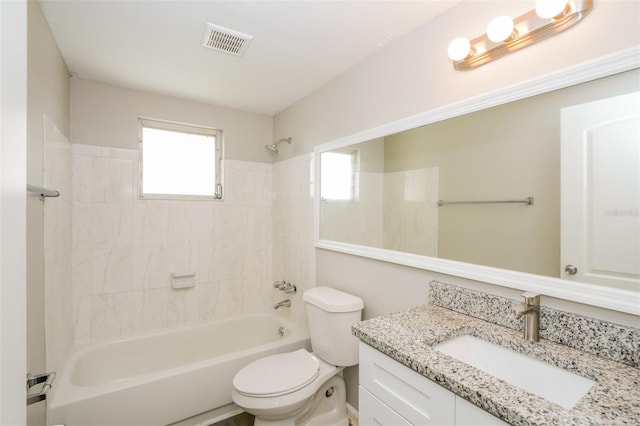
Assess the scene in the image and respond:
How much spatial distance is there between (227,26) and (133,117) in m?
1.33

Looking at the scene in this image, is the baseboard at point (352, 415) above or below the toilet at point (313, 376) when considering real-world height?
below

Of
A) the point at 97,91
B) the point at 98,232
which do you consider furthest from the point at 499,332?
the point at 97,91

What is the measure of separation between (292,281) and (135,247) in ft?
4.35

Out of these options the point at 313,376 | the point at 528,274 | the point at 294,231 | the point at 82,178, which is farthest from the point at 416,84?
the point at 82,178

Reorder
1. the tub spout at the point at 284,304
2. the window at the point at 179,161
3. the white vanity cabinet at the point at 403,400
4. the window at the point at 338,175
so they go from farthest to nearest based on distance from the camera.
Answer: the tub spout at the point at 284,304 → the window at the point at 179,161 → the window at the point at 338,175 → the white vanity cabinet at the point at 403,400

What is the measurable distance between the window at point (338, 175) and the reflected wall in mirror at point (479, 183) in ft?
0.30

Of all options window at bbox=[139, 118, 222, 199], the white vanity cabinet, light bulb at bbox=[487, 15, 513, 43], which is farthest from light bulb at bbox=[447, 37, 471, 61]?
window at bbox=[139, 118, 222, 199]

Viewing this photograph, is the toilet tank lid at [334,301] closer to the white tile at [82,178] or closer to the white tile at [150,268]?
the white tile at [150,268]

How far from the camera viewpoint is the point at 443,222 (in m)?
1.52

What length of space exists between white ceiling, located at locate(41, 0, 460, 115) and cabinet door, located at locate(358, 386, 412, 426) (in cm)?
171

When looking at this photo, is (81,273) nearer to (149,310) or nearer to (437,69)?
(149,310)

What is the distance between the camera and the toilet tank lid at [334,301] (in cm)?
180

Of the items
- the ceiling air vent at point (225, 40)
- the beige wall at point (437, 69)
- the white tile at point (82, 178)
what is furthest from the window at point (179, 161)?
the ceiling air vent at point (225, 40)

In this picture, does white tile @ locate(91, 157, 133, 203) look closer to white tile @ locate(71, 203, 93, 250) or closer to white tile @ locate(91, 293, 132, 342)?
white tile @ locate(71, 203, 93, 250)
